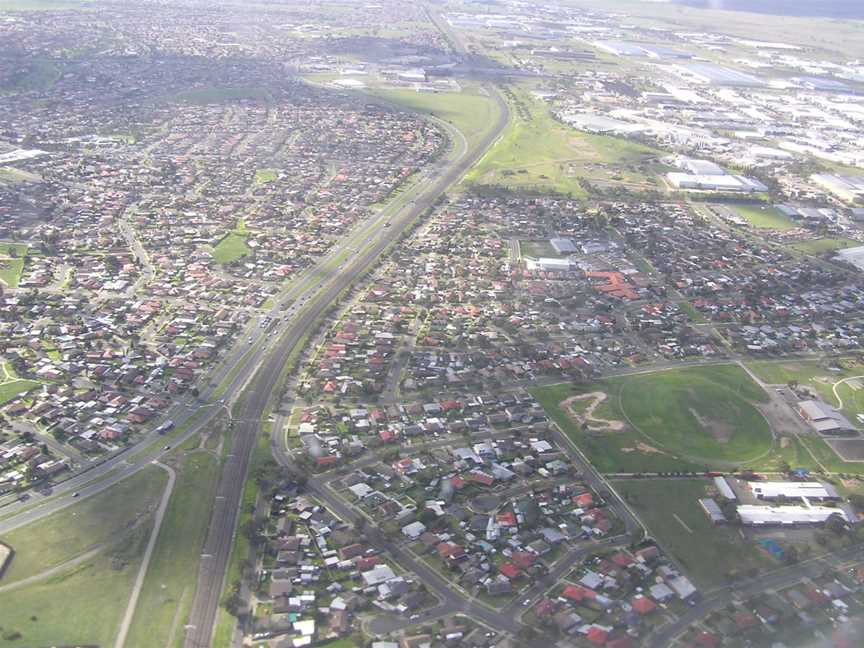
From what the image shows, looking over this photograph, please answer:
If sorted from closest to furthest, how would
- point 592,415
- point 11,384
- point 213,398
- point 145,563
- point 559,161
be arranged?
point 145,563 → point 213,398 → point 11,384 → point 592,415 → point 559,161

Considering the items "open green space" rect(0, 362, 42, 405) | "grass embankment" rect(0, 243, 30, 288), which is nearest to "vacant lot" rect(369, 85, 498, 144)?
"grass embankment" rect(0, 243, 30, 288)

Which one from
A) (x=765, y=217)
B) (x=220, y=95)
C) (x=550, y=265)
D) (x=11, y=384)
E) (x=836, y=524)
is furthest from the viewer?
(x=220, y=95)

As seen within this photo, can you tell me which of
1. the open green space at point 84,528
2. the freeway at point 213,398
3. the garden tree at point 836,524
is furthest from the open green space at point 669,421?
the open green space at point 84,528

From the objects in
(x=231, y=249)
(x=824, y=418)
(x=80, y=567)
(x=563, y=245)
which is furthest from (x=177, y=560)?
(x=563, y=245)

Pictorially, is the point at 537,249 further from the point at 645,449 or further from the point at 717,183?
the point at 717,183

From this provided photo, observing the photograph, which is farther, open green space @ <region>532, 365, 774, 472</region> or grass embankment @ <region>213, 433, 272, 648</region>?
open green space @ <region>532, 365, 774, 472</region>

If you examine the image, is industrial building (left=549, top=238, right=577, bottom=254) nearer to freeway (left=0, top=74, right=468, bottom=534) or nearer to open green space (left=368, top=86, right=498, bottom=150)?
freeway (left=0, top=74, right=468, bottom=534)
